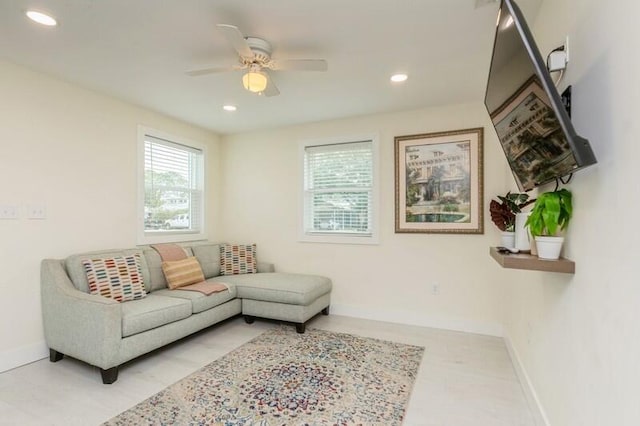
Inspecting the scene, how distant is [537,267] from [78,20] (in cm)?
301

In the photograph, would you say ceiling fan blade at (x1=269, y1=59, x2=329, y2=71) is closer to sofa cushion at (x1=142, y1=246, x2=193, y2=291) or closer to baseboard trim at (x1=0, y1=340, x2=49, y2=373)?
sofa cushion at (x1=142, y1=246, x2=193, y2=291)

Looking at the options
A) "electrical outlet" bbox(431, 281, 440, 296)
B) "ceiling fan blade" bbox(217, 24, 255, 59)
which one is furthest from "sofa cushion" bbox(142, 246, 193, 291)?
"electrical outlet" bbox(431, 281, 440, 296)

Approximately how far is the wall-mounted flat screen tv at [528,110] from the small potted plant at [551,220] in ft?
0.35

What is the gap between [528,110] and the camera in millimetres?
1363

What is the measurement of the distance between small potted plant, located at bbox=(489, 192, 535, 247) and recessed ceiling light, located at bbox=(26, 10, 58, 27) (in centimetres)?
322

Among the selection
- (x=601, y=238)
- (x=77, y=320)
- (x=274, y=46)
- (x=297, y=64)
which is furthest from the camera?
(x=77, y=320)

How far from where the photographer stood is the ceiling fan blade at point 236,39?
1.83 meters

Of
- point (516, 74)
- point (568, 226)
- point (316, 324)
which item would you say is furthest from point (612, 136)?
point (316, 324)

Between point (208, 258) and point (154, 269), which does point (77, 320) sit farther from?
point (208, 258)

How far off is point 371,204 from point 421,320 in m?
1.46

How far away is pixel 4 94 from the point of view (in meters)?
2.62

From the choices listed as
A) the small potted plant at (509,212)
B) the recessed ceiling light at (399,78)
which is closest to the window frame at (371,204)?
the recessed ceiling light at (399,78)

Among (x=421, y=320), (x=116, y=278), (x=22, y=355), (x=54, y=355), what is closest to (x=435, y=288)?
(x=421, y=320)

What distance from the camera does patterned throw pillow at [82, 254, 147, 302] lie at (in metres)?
2.82
